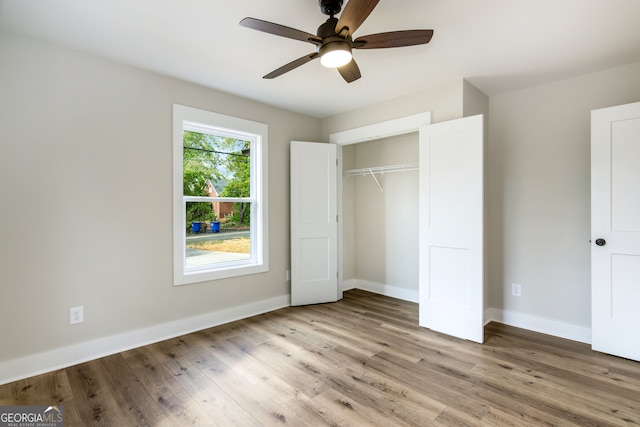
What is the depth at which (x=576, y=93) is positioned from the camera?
2.98m

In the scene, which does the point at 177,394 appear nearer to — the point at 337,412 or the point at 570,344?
the point at 337,412

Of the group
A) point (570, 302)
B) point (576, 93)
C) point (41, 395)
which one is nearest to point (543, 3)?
point (576, 93)

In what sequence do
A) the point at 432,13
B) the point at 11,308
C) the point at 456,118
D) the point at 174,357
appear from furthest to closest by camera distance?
the point at 456,118 → the point at 174,357 → the point at 11,308 → the point at 432,13

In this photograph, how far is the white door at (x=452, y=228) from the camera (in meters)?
2.88

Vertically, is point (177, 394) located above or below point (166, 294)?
below

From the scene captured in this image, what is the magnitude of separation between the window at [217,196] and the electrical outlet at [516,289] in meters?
2.82

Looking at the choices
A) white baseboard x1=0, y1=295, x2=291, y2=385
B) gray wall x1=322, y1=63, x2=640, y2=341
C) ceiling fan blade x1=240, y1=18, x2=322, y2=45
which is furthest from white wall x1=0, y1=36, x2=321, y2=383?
gray wall x1=322, y1=63, x2=640, y2=341

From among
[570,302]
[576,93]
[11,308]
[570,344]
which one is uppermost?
[576,93]

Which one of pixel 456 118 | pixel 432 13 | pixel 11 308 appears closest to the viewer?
pixel 432 13

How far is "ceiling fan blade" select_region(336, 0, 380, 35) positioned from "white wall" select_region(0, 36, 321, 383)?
2060mm

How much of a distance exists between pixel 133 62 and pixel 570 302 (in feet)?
15.3

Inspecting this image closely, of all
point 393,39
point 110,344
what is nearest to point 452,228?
point 393,39

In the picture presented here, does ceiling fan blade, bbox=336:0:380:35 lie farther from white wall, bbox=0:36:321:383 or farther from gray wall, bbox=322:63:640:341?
white wall, bbox=0:36:321:383

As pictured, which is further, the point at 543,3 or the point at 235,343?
the point at 235,343
